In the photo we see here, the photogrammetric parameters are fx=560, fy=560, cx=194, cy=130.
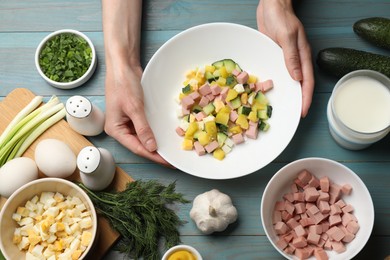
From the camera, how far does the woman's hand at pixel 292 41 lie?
177 cm

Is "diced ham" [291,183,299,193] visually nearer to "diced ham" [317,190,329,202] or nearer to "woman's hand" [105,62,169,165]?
"diced ham" [317,190,329,202]

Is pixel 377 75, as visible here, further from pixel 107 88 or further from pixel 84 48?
pixel 84 48

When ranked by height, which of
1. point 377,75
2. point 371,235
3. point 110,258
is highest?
point 377,75

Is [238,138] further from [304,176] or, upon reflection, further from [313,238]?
[313,238]

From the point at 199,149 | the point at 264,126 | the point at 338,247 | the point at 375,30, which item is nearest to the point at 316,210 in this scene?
the point at 338,247

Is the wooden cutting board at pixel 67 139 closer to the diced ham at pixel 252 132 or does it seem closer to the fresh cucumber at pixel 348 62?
the diced ham at pixel 252 132

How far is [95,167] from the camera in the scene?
5.37 ft

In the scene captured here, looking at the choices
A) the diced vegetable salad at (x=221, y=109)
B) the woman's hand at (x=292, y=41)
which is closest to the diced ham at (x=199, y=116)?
the diced vegetable salad at (x=221, y=109)

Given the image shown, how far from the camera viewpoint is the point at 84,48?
6.38 feet

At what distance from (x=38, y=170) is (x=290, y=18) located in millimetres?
950

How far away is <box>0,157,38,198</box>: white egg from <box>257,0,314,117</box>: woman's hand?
2.87 ft

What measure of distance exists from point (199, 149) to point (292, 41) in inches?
17.8

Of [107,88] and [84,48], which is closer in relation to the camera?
[107,88]

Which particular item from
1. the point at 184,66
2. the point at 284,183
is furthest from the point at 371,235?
the point at 184,66
